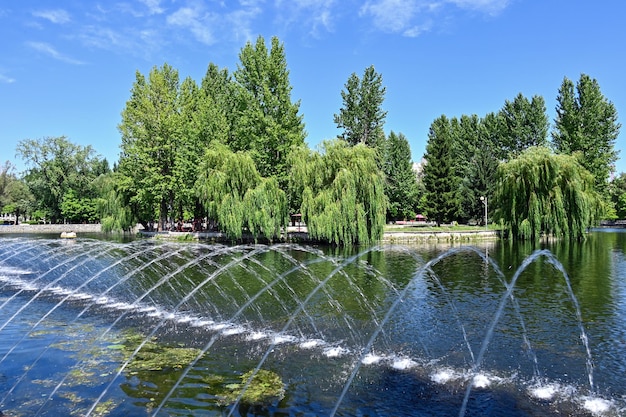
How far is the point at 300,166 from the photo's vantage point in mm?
35438

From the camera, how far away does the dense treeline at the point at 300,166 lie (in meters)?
35.2

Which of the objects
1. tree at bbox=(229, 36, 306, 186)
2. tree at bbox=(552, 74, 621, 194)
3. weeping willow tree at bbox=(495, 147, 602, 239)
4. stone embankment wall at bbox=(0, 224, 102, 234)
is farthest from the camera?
stone embankment wall at bbox=(0, 224, 102, 234)

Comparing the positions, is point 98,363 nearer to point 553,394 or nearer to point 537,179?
point 553,394

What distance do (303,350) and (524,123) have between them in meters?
64.1

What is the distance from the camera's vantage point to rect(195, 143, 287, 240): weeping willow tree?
35.4 m

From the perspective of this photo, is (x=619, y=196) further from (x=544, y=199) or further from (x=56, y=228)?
(x=56, y=228)

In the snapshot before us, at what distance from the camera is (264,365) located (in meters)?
8.96

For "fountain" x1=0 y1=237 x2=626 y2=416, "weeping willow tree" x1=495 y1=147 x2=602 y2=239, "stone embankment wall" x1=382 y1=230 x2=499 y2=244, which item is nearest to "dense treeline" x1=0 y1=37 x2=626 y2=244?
"weeping willow tree" x1=495 y1=147 x2=602 y2=239

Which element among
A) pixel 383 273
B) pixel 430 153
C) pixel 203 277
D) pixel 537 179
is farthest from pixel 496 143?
pixel 203 277

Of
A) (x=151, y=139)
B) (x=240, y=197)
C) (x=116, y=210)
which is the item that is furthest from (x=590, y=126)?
(x=116, y=210)

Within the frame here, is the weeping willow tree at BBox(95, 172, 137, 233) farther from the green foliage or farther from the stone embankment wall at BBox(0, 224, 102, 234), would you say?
the green foliage

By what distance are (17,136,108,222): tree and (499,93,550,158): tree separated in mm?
60427

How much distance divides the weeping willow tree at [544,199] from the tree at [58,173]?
56244 millimetres

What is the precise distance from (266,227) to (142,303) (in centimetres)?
2091
